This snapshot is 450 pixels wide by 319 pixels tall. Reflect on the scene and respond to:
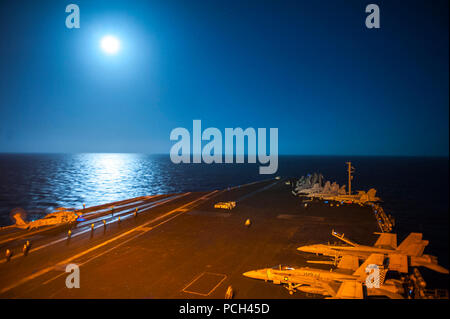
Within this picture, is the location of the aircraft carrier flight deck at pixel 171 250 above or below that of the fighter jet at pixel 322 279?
below

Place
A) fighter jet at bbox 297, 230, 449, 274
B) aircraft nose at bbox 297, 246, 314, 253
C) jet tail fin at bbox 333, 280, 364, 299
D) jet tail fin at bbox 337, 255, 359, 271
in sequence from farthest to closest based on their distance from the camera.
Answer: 1. aircraft nose at bbox 297, 246, 314, 253
2. fighter jet at bbox 297, 230, 449, 274
3. jet tail fin at bbox 337, 255, 359, 271
4. jet tail fin at bbox 333, 280, 364, 299

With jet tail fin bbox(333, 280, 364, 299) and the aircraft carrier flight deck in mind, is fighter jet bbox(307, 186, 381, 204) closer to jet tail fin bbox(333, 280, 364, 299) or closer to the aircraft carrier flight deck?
the aircraft carrier flight deck

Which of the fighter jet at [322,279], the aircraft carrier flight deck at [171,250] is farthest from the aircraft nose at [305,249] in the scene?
the fighter jet at [322,279]

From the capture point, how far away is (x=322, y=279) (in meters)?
18.5

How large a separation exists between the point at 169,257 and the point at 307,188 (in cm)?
4476

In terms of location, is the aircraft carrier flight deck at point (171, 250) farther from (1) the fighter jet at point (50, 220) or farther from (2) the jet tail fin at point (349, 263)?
(2) the jet tail fin at point (349, 263)

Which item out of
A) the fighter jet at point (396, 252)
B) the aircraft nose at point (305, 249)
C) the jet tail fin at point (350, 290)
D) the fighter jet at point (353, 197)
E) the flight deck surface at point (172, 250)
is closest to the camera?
the jet tail fin at point (350, 290)

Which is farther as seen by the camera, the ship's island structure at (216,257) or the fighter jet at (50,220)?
the fighter jet at (50,220)

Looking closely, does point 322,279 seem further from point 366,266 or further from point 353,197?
point 353,197

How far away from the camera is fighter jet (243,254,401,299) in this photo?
17.5m

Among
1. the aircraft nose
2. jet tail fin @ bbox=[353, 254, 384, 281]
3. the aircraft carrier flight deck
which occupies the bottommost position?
the aircraft carrier flight deck

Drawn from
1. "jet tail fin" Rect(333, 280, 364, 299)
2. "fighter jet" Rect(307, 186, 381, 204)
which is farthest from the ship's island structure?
"fighter jet" Rect(307, 186, 381, 204)

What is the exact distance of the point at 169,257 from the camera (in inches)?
957

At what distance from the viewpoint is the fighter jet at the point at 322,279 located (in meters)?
17.5
